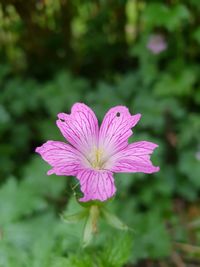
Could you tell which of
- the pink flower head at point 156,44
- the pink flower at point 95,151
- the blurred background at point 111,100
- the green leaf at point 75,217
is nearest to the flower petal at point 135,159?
the pink flower at point 95,151

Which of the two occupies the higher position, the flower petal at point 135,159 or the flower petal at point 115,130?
the flower petal at point 115,130

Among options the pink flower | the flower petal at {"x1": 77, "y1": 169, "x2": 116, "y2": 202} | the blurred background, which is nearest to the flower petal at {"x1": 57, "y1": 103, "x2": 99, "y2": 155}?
the pink flower

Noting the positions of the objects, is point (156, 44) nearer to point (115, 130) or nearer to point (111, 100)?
point (111, 100)

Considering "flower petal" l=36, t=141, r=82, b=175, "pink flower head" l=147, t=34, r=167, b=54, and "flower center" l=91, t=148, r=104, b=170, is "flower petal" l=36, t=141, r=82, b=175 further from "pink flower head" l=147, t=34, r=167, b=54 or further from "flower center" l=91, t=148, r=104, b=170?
"pink flower head" l=147, t=34, r=167, b=54

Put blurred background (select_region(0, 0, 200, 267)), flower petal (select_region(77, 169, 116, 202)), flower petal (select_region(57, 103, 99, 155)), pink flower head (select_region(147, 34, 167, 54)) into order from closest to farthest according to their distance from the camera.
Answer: flower petal (select_region(77, 169, 116, 202))
flower petal (select_region(57, 103, 99, 155))
blurred background (select_region(0, 0, 200, 267))
pink flower head (select_region(147, 34, 167, 54))

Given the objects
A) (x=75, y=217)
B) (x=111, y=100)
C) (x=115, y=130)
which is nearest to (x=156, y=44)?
(x=111, y=100)

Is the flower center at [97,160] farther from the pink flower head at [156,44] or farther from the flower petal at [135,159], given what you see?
the pink flower head at [156,44]

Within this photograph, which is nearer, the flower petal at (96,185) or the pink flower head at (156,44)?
the flower petal at (96,185)
